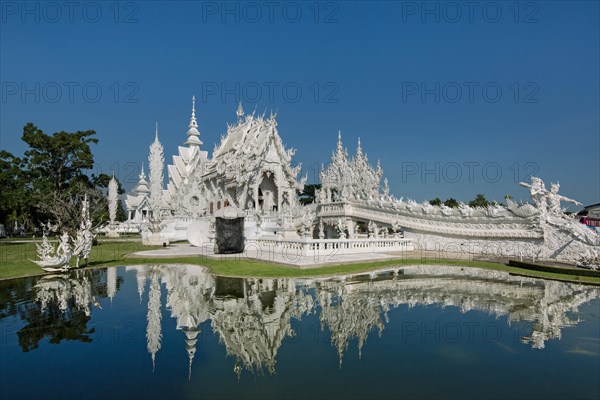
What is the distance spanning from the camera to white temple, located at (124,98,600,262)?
18495 millimetres

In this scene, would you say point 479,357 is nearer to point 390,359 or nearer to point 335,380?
point 390,359

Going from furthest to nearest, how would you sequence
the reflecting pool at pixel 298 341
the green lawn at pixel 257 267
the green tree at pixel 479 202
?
the green tree at pixel 479 202, the green lawn at pixel 257 267, the reflecting pool at pixel 298 341

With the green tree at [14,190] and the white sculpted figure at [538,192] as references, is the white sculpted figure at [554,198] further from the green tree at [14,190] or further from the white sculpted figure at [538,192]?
the green tree at [14,190]

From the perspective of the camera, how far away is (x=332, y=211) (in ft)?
99.2

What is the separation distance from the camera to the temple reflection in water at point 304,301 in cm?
683

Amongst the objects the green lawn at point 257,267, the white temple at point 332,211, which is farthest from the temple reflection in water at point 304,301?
the white temple at point 332,211

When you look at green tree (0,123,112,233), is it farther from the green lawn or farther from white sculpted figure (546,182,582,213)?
white sculpted figure (546,182,582,213)

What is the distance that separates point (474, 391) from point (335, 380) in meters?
1.84

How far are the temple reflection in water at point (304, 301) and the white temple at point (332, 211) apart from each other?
5874 mm

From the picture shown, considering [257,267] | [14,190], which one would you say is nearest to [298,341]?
[257,267]

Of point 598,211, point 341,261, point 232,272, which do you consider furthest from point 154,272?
point 598,211

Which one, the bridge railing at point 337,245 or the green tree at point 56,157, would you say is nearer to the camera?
the bridge railing at point 337,245

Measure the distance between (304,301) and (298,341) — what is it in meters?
2.91

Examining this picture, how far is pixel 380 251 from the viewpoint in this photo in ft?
69.5
